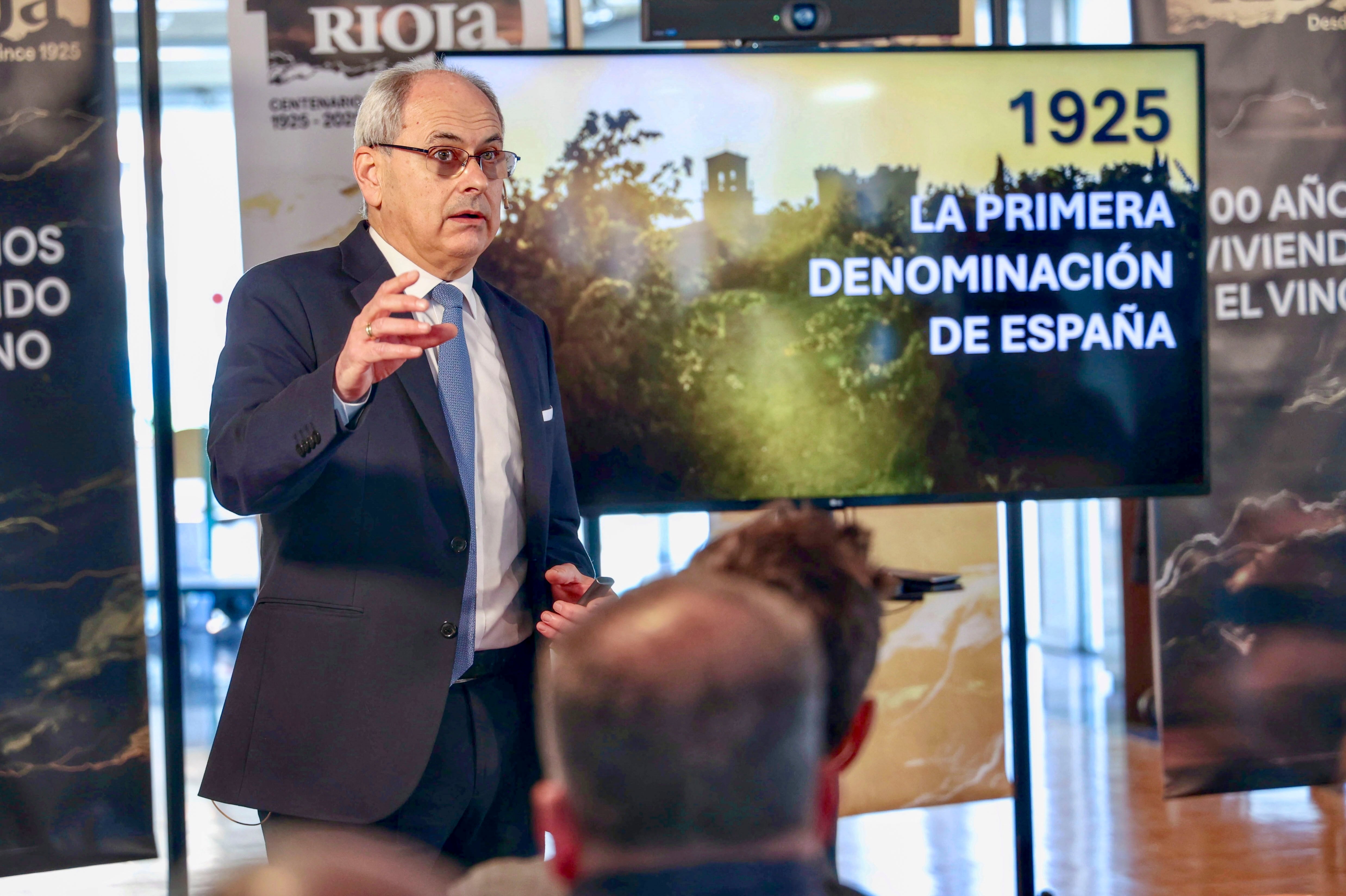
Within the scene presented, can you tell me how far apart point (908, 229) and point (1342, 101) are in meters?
1.59

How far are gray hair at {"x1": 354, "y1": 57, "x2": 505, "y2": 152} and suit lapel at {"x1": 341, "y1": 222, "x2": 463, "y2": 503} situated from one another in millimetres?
180

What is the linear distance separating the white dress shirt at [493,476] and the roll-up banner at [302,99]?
1.48m

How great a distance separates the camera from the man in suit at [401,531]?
1.76m

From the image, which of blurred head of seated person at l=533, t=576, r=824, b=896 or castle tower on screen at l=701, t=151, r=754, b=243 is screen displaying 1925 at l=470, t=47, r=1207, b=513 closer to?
castle tower on screen at l=701, t=151, r=754, b=243

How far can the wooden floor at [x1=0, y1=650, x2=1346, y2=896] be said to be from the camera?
3.59m

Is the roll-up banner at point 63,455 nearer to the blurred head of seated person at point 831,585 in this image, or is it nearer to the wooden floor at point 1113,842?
the wooden floor at point 1113,842

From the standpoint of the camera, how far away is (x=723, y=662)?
0.67 metres

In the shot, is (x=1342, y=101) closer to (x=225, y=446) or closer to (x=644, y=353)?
(x=644, y=353)

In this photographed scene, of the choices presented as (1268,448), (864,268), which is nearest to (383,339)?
(864,268)

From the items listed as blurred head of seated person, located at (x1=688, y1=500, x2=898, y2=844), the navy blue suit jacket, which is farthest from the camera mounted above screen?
blurred head of seated person, located at (x1=688, y1=500, x2=898, y2=844)

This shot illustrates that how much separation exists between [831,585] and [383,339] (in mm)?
707

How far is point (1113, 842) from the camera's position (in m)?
3.96

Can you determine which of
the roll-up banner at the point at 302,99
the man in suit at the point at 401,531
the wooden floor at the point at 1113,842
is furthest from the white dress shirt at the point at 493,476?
the wooden floor at the point at 1113,842

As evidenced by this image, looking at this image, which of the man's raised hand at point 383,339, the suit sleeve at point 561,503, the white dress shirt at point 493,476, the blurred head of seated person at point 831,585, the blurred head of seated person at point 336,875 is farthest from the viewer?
the suit sleeve at point 561,503
